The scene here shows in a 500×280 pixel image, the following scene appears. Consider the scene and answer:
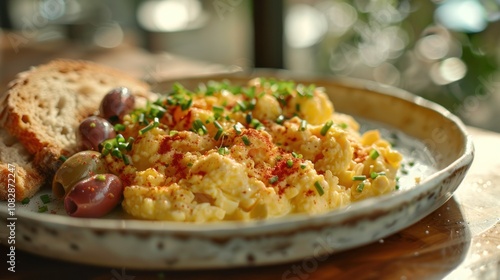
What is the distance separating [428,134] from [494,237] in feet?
2.33

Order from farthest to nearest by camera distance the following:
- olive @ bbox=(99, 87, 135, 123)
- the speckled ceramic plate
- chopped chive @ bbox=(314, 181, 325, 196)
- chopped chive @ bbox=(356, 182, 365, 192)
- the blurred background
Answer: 1. the blurred background
2. olive @ bbox=(99, 87, 135, 123)
3. chopped chive @ bbox=(356, 182, 365, 192)
4. chopped chive @ bbox=(314, 181, 325, 196)
5. the speckled ceramic plate

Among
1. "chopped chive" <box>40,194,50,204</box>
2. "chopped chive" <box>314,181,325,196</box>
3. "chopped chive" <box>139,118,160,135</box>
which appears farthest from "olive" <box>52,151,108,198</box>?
"chopped chive" <box>314,181,325,196</box>

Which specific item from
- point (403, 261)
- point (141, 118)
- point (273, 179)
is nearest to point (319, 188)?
point (273, 179)

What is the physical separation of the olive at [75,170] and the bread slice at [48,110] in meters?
0.09

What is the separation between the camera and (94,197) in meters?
1.55

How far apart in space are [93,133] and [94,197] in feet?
1.17

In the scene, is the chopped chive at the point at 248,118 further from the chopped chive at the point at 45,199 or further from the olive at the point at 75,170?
the chopped chive at the point at 45,199

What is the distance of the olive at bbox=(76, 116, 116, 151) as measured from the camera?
72.6 inches

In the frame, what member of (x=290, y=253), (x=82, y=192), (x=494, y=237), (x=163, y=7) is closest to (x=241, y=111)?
(x=82, y=192)

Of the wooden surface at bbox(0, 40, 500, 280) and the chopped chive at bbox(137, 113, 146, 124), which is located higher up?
the chopped chive at bbox(137, 113, 146, 124)

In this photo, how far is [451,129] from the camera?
203cm

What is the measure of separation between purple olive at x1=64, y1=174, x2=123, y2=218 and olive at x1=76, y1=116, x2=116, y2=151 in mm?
264

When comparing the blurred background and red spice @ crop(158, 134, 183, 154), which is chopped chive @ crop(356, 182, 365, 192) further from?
the blurred background

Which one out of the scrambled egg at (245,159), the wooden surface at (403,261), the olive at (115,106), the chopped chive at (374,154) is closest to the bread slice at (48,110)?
the olive at (115,106)
